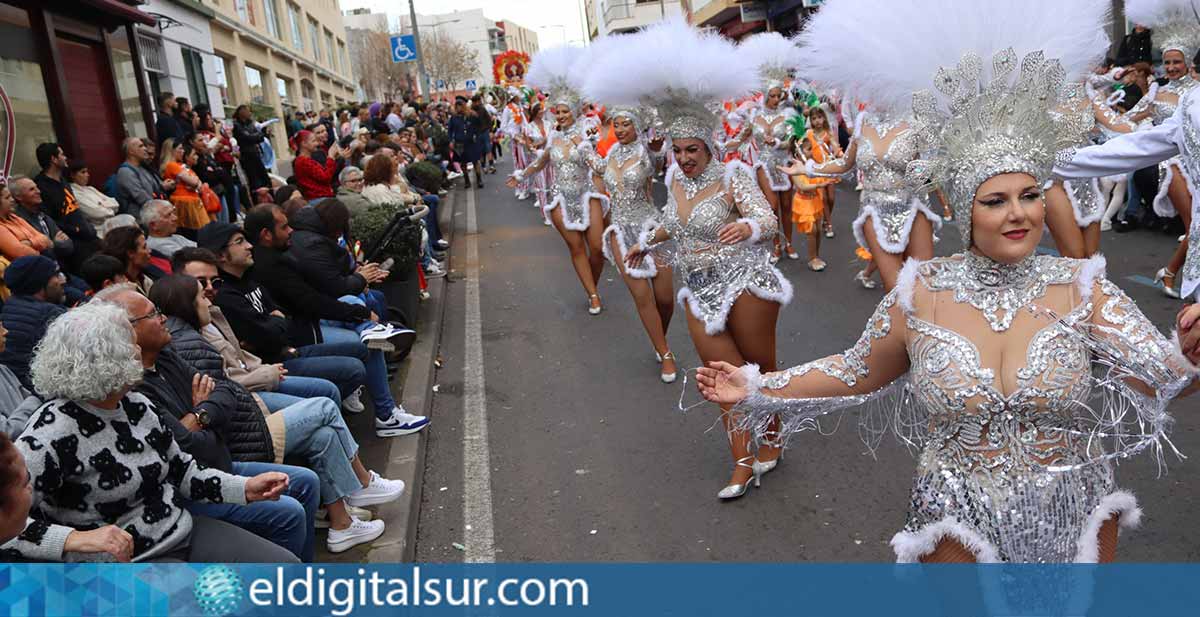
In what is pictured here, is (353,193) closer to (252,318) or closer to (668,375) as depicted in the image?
(252,318)

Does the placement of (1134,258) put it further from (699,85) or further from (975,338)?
(975,338)

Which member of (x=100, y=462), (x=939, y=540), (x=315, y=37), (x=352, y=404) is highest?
(x=315, y=37)

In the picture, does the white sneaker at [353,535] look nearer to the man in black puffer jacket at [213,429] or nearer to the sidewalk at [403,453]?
the sidewalk at [403,453]

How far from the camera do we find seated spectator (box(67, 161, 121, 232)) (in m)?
7.86

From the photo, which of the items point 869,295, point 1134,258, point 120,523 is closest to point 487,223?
point 869,295

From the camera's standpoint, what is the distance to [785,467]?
4.95m

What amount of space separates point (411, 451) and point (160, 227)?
3052 millimetres

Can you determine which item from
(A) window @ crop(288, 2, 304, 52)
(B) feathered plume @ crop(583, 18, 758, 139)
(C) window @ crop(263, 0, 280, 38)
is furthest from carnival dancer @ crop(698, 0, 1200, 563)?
(A) window @ crop(288, 2, 304, 52)

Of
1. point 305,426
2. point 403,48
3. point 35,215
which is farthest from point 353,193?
point 403,48

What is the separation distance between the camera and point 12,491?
8.10ft

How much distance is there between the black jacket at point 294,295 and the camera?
18.3 ft

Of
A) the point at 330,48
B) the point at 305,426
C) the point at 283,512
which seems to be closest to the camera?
the point at 283,512

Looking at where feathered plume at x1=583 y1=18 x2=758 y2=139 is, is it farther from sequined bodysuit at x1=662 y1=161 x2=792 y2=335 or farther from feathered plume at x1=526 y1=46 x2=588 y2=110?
feathered plume at x1=526 y1=46 x2=588 y2=110

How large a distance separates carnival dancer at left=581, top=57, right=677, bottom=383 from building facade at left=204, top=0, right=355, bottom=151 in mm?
17375
